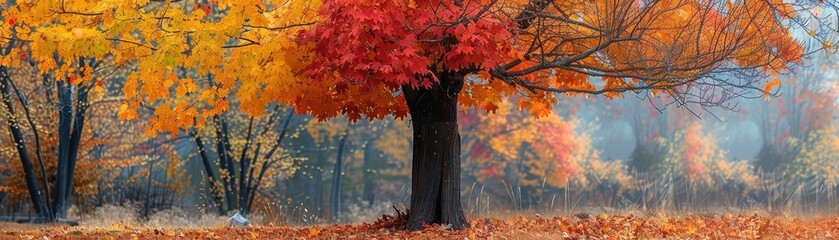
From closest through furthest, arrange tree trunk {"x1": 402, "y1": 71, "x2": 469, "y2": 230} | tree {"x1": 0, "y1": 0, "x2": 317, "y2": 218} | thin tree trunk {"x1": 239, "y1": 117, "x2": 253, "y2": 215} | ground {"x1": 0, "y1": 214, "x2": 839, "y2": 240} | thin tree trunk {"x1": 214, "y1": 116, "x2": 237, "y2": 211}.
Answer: tree {"x1": 0, "y1": 0, "x2": 317, "y2": 218}
ground {"x1": 0, "y1": 214, "x2": 839, "y2": 240}
tree trunk {"x1": 402, "y1": 71, "x2": 469, "y2": 230}
thin tree trunk {"x1": 214, "y1": 116, "x2": 237, "y2": 211}
thin tree trunk {"x1": 239, "y1": 117, "x2": 253, "y2": 215}

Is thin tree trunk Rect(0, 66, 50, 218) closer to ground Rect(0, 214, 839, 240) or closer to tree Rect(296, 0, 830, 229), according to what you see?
ground Rect(0, 214, 839, 240)

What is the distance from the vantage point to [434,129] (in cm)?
1215

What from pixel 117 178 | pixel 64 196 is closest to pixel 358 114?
pixel 64 196

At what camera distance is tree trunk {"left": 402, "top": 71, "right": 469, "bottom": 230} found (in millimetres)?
12148

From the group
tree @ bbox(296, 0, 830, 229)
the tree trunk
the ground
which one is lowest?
the ground

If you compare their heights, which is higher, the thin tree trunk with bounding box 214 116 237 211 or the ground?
the thin tree trunk with bounding box 214 116 237 211

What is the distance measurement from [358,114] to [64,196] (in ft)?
36.9

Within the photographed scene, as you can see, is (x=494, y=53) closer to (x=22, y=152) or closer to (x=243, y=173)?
(x=22, y=152)

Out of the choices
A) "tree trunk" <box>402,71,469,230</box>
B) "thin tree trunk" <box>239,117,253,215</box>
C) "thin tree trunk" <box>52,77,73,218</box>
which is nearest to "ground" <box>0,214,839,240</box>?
"tree trunk" <box>402,71,469,230</box>

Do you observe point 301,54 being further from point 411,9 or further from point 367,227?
point 367,227

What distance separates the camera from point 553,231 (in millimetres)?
11484

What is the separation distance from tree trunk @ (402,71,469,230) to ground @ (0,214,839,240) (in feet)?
1.16

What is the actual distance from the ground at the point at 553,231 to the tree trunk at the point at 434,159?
0.36m

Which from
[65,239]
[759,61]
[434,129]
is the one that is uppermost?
[759,61]
